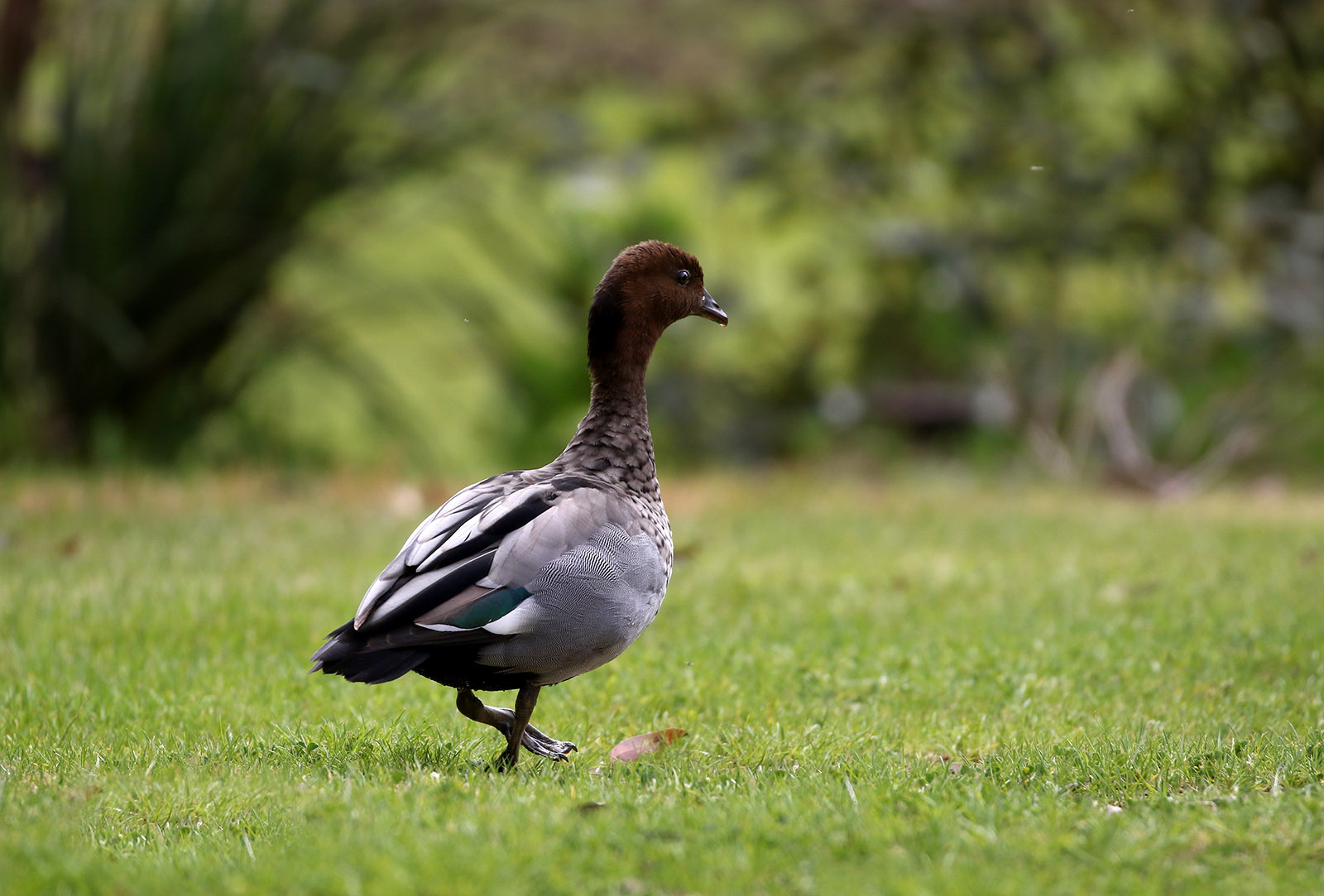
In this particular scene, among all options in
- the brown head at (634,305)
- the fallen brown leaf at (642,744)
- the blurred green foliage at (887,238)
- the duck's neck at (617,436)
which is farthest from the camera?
the blurred green foliage at (887,238)

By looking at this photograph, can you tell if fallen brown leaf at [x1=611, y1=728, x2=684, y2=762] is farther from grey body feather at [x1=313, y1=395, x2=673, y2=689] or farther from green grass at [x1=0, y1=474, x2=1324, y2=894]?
grey body feather at [x1=313, y1=395, x2=673, y2=689]

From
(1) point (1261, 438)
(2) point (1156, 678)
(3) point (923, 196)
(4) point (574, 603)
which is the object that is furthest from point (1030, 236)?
(4) point (574, 603)

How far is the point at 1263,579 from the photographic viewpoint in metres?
6.20

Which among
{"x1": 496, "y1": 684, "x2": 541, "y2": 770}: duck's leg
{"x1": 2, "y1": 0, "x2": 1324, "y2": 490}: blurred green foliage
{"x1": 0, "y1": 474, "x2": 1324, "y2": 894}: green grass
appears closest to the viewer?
{"x1": 0, "y1": 474, "x2": 1324, "y2": 894}: green grass

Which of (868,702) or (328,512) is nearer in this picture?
(868,702)

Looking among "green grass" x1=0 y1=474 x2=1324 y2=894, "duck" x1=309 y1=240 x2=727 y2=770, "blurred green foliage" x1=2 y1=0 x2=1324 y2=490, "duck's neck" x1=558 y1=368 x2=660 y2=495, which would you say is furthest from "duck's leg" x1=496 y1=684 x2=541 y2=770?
"blurred green foliage" x1=2 y1=0 x2=1324 y2=490

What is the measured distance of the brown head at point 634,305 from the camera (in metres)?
4.24

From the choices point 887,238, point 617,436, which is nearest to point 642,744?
point 617,436

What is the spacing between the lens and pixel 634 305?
14.0 feet

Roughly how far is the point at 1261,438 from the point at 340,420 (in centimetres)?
727

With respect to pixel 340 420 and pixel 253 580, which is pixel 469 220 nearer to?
pixel 340 420

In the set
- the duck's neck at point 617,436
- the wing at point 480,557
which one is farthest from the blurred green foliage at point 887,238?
the wing at point 480,557

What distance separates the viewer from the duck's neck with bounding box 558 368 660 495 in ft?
13.5

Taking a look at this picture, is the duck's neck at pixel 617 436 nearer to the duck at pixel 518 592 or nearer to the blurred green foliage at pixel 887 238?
the duck at pixel 518 592
